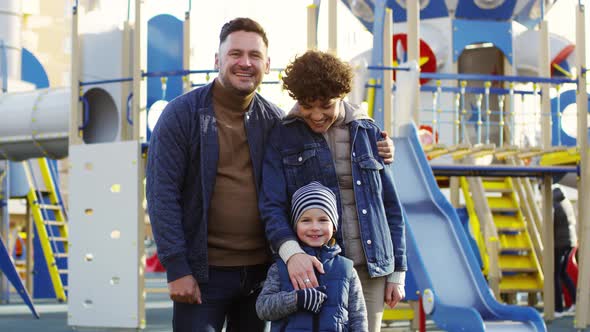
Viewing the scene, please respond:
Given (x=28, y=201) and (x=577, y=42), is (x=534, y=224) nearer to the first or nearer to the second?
(x=577, y=42)

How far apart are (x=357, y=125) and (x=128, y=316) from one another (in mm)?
5767

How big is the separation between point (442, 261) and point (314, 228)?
4373 mm

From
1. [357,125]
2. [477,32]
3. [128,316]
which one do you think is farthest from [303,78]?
[477,32]

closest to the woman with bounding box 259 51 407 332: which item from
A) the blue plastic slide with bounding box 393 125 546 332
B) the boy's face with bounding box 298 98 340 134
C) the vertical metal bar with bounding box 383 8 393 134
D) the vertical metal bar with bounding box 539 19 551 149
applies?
the boy's face with bounding box 298 98 340 134

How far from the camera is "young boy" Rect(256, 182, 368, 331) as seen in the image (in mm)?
3062

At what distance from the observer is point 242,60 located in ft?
10.5

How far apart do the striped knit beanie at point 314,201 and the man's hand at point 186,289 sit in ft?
1.26

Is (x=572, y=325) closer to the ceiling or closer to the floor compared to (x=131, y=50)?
closer to the floor

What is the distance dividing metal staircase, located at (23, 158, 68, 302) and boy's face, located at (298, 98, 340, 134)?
1106 centimetres

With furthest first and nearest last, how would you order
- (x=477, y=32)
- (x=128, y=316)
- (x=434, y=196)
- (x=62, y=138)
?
1. (x=477, y=32)
2. (x=62, y=138)
3. (x=128, y=316)
4. (x=434, y=196)

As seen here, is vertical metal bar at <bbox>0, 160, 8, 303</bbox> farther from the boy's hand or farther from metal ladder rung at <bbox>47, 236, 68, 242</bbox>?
the boy's hand

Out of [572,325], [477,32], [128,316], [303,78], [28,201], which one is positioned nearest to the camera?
[303,78]

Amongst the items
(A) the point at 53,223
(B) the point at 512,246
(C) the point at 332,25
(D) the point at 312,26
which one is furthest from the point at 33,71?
(B) the point at 512,246

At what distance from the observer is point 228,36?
3.24 meters
